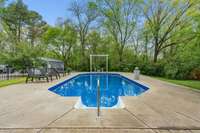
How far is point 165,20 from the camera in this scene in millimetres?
19234

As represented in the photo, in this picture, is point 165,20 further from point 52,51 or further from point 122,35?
point 52,51

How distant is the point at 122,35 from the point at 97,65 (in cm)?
519

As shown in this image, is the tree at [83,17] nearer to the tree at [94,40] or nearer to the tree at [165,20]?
the tree at [94,40]

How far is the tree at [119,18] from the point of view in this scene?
22016 millimetres

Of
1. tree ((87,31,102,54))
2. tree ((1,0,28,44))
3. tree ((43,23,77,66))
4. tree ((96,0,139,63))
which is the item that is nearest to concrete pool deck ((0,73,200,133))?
tree ((96,0,139,63))

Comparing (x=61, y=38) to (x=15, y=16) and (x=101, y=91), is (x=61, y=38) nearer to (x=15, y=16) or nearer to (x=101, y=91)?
(x=15, y=16)

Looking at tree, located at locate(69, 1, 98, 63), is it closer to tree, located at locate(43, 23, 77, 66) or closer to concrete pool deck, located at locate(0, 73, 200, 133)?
tree, located at locate(43, 23, 77, 66)

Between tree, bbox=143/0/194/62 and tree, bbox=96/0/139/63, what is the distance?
93.1 inches

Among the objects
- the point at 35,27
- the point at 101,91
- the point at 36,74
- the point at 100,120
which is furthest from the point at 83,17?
the point at 100,120

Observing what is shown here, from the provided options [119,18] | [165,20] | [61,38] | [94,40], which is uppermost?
[119,18]

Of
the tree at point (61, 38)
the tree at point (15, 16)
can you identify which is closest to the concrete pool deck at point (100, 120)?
the tree at point (61, 38)

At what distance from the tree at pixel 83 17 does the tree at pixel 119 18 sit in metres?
1.19

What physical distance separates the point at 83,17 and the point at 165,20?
1024 cm

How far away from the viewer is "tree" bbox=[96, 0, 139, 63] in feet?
72.2
